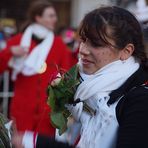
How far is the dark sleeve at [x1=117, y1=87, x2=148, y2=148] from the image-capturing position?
223cm

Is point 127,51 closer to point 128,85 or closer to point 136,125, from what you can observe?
point 128,85

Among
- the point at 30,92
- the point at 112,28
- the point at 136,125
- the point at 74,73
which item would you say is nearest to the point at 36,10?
the point at 30,92

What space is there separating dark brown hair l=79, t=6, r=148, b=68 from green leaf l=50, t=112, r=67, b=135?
369 mm

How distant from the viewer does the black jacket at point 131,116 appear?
2236 mm

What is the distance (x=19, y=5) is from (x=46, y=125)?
15.1 metres

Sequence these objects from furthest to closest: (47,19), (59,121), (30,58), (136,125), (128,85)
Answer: (47,19) < (30,58) < (59,121) < (128,85) < (136,125)

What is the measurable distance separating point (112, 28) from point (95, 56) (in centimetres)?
14

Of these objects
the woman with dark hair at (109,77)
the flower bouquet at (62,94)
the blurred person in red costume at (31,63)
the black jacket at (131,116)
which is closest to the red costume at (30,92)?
the blurred person in red costume at (31,63)

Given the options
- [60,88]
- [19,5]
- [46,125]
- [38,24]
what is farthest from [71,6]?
[60,88]

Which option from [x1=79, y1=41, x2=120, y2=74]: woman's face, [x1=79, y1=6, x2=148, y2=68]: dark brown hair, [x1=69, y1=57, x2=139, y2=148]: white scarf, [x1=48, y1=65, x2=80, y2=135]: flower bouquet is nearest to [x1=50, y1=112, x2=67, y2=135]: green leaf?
[x1=48, y1=65, x2=80, y2=135]: flower bouquet

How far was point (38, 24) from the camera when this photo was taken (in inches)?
241

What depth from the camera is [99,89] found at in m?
2.37

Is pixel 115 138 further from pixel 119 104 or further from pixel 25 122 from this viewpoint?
pixel 25 122

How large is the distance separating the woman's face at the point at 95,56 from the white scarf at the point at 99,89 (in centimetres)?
2
